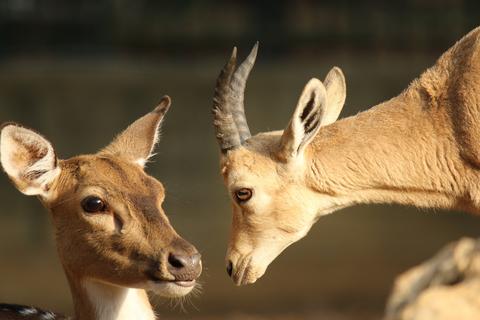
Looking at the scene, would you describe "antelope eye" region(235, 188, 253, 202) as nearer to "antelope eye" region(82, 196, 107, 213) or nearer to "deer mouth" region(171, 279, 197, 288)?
"antelope eye" region(82, 196, 107, 213)

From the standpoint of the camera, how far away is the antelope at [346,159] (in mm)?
9117

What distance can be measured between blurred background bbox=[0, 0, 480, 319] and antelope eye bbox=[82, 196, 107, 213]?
276 inches

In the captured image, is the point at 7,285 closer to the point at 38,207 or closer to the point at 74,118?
the point at 38,207

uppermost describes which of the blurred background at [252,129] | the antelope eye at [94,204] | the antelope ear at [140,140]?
the antelope ear at [140,140]

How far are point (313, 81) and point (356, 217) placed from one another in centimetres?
711

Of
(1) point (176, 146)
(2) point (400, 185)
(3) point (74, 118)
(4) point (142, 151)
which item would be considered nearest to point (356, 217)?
A: (1) point (176, 146)

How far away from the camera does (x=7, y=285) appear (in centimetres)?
1551

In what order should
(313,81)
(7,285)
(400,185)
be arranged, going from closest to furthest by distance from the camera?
(313,81) → (400,185) → (7,285)

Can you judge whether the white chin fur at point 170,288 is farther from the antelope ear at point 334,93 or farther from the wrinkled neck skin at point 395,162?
the antelope ear at point 334,93

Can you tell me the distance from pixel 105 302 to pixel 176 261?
0.68 meters

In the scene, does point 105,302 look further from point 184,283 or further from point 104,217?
point 184,283


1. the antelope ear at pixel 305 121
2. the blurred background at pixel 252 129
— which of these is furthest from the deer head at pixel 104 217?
the blurred background at pixel 252 129

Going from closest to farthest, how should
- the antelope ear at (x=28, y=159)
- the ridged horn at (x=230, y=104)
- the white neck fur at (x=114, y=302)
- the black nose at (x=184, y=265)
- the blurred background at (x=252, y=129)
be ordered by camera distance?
the black nose at (x=184, y=265), the white neck fur at (x=114, y=302), the antelope ear at (x=28, y=159), the ridged horn at (x=230, y=104), the blurred background at (x=252, y=129)

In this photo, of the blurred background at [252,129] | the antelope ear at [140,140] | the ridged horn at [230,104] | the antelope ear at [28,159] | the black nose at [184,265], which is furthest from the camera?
the blurred background at [252,129]
